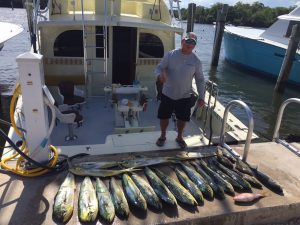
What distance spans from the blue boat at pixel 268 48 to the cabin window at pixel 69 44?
1143 centimetres

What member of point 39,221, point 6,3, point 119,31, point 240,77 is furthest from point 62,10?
point 6,3

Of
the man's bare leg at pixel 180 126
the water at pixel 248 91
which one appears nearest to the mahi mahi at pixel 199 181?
the man's bare leg at pixel 180 126

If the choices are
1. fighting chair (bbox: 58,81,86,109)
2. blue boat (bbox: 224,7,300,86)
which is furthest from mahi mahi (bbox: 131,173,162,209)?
blue boat (bbox: 224,7,300,86)

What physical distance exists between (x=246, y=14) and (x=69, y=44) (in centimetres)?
4969

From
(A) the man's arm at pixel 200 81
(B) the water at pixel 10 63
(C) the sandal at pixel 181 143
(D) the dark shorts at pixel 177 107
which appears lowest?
(B) the water at pixel 10 63

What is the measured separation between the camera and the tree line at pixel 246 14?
4879 cm

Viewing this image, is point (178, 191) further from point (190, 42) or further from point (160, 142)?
point (190, 42)

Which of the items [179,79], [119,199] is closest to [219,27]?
[179,79]

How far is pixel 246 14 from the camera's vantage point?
5081 centimetres

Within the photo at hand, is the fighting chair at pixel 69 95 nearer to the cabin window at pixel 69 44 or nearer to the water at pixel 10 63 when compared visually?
the cabin window at pixel 69 44

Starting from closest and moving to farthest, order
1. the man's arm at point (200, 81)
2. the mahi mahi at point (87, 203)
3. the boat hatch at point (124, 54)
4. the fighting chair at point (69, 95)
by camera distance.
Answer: the mahi mahi at point (87, 203)
the man's arm at point (200, 81)
the fighting chair at point (69, 95)
the boat hatch at point (124, 54)

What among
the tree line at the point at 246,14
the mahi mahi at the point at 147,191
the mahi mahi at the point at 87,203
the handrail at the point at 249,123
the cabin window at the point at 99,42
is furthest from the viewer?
the tree line at the point at 246,14

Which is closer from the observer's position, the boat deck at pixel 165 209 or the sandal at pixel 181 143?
the boat deck at pixel 165 209

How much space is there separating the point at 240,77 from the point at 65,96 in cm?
1404
